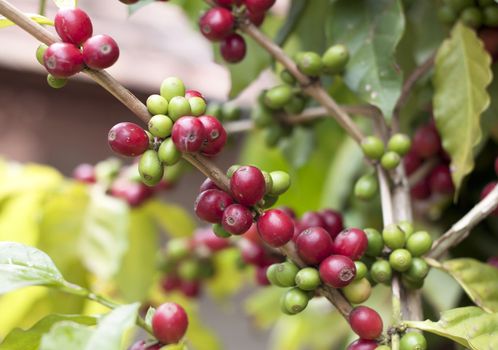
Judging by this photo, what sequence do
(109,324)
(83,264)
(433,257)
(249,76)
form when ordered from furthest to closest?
(83,264)
(249,76)
(433,257)
(109,324)

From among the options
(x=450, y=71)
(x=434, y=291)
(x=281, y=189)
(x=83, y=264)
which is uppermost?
(x=450, y=71)

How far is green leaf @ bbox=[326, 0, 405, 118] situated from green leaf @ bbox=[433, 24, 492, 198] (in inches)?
1.8

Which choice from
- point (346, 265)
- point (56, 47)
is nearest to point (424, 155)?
point (346, 265)

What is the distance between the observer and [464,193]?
1.02 m

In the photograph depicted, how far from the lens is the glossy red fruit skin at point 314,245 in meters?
0.57

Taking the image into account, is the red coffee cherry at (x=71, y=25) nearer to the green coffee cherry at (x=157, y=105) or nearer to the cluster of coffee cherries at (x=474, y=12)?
the green coffee cherry at (x=157, y=105)

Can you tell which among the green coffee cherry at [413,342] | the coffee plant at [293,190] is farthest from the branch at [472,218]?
the green coffee cherry at [413,342]

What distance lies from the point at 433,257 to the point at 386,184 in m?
0.08

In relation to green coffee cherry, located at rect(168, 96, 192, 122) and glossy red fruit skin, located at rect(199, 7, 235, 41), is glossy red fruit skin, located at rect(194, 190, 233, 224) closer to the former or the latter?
green coffee cherry, located at rect(168, 96, 192, 122)

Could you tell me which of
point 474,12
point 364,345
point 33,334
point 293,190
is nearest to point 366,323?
point 364,345

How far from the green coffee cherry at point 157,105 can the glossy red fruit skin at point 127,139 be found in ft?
0.06

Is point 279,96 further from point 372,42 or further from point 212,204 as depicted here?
point 212,204

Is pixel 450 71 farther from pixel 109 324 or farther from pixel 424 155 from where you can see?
pixel 109 324

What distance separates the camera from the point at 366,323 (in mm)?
556
